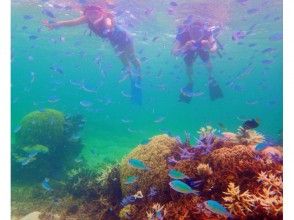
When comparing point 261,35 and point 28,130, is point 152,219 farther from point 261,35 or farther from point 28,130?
point 261,35

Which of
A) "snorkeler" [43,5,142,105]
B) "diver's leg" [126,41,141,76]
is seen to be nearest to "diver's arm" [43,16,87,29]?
"snorkeler" [43,5,142,105]

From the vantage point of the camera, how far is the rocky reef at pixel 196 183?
5121 mm

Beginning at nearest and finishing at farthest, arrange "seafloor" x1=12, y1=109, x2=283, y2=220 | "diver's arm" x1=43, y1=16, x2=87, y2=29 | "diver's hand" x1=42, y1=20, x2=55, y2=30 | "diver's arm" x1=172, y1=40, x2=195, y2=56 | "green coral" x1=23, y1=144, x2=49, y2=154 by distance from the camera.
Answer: "seafloor" x1=12, y1=109, x2=283, y2=220, "diver's hand" x1=42, y1=20, x2=55, y2=30, "diver's arm" x1=43, y1=16, x2=87, y2=29, "green coral" x1=23, y1=144, x2=49, y2=154, "diver's arm" x1=172, y1=40, x2=195, y2=56

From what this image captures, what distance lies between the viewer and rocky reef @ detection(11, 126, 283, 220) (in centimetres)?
512

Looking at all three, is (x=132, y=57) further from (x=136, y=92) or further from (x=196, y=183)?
(x=196, y=183)

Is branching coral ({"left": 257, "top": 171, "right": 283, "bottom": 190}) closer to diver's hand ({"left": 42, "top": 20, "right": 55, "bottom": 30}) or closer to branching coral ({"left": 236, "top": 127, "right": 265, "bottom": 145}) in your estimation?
branching coral ({"left": 236, "top": 127, "right": 265, "bottom": 145})

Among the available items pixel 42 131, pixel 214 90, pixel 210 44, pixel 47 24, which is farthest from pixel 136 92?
pixel 47 24

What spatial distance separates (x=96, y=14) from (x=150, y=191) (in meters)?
13.3

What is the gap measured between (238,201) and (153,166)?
113 inches

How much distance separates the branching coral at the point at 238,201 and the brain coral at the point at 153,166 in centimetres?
197

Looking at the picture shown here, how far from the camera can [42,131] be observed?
45.5 feet

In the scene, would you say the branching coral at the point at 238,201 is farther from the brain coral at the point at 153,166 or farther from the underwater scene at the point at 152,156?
the brain coral at the point at 153,166
